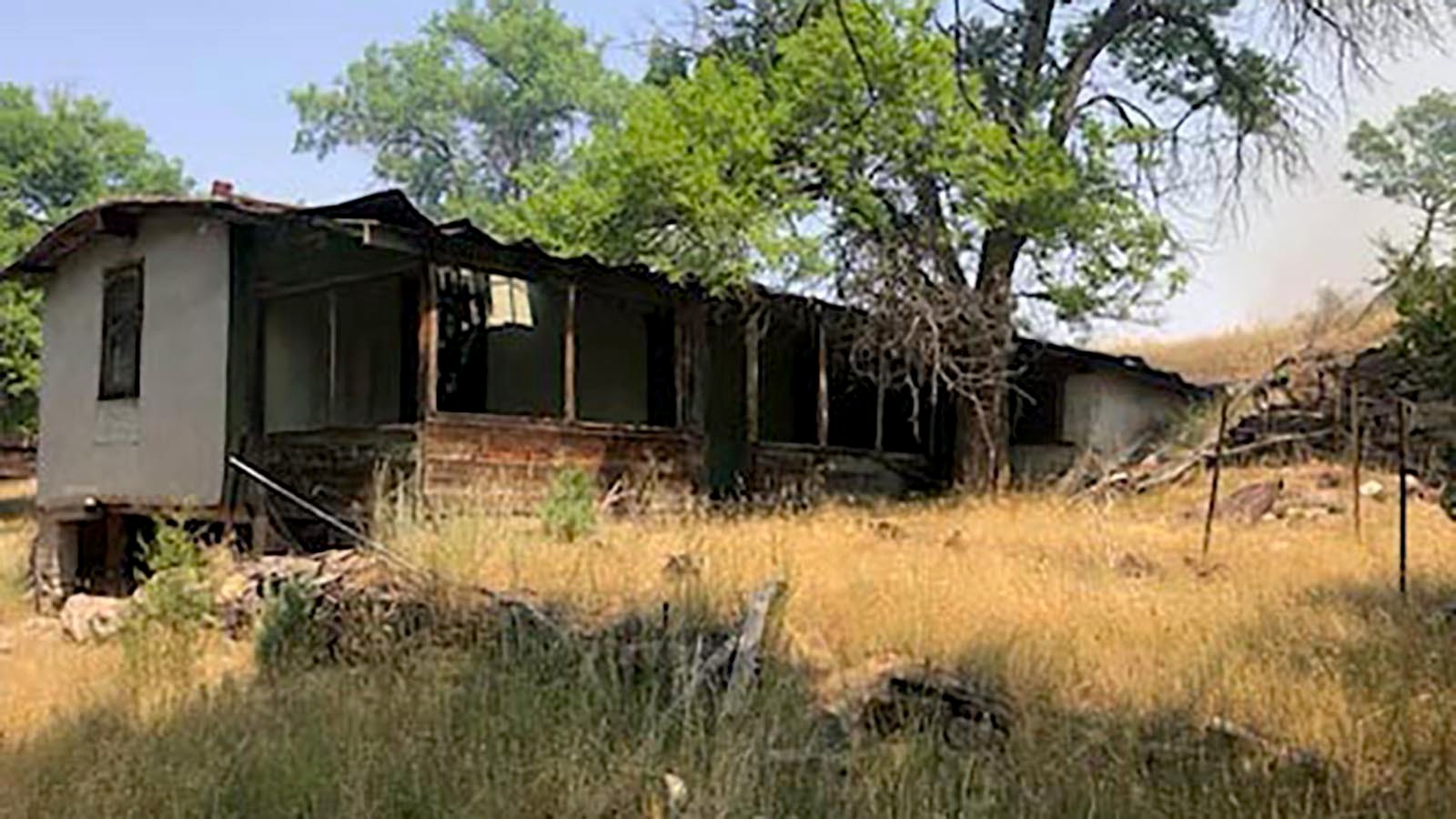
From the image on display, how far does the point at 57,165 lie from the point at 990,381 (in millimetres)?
26248

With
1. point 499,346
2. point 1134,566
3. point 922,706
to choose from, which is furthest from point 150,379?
point 922,706

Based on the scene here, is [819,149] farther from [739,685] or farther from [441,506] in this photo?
[739,685]

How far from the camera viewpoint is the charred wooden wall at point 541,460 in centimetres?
1327

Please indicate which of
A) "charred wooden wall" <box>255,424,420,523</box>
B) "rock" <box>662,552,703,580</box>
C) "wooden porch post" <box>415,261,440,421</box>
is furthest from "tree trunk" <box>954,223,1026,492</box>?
"rock" <box>662,552,703,580</box>

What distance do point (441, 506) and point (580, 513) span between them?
1.45 m

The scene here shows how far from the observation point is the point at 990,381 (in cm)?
1775

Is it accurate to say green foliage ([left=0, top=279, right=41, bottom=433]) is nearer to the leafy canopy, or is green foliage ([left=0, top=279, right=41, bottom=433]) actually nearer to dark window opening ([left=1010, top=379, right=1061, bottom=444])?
the leafy canopy

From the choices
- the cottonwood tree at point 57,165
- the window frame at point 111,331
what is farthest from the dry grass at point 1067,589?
the cottonwood tree at point 57,165

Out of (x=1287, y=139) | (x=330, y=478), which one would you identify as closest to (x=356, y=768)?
(x=330, y=478)

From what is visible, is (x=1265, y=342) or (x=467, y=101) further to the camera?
(x=467, y=101)

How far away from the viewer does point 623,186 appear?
17.0 metres

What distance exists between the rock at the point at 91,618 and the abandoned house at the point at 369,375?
1741mm

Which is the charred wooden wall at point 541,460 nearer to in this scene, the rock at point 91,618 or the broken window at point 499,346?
the broken window at point 499,346

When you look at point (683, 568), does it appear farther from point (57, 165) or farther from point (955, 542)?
point (57, 165)
